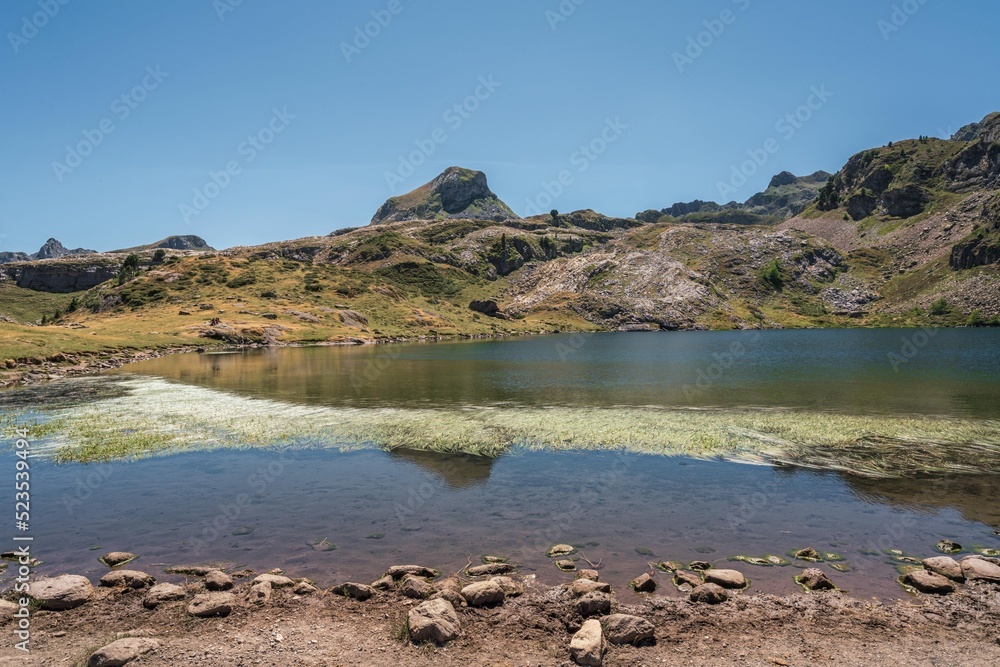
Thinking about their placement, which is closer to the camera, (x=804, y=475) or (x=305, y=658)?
(x=305, y=658)

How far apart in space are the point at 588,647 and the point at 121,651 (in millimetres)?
10271

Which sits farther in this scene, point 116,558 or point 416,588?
point 116,558

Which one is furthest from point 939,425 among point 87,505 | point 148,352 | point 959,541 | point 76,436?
point 148,352

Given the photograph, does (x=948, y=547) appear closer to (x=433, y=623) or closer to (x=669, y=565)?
(x=669, y=565)

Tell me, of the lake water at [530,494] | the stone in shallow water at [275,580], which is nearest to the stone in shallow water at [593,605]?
the lake water at [530,494]

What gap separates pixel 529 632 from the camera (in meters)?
12.9

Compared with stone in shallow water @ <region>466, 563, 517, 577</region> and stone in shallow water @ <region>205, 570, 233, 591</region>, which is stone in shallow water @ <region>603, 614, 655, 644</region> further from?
stone in shallow water @ <region>205, 570, 233, 591</region>

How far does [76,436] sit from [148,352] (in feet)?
282

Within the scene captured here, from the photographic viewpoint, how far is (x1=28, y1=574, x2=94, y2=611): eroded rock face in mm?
13844

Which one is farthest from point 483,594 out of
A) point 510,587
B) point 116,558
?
point 116,558

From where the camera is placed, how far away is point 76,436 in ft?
119

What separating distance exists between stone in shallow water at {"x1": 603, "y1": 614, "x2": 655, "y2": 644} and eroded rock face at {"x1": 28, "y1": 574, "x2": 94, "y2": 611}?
1412cm

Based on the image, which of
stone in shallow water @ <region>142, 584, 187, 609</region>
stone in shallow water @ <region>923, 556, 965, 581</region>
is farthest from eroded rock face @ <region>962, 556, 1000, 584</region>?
stone in shallow water @ <region>142, 584, 187, 609</region>

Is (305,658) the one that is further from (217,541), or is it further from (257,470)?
(257,470)
